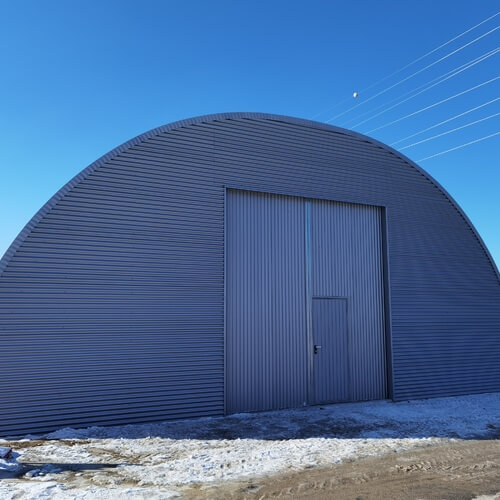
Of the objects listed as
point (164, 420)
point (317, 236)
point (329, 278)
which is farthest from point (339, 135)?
point (164, 420)

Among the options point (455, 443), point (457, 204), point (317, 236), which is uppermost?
point (457, 204)

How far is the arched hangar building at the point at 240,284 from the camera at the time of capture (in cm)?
954

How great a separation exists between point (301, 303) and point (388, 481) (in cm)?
591

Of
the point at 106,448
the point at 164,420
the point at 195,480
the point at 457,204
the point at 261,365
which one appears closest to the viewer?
the point at 195,480

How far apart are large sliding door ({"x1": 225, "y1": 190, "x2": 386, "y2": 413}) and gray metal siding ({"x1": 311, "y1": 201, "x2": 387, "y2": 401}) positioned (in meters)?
0.03

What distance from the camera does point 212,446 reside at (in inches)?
325

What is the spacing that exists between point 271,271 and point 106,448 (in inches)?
210

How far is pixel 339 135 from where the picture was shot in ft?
42.9

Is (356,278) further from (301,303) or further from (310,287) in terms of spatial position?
(301,303)

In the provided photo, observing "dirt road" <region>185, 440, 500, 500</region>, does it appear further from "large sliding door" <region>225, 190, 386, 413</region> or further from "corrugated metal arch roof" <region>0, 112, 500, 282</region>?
"corrugated metal arch roof" <region>0, 112, 500, 282</region>

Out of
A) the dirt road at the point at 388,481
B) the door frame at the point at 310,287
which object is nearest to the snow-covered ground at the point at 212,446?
the dirt road at the point at 388,481

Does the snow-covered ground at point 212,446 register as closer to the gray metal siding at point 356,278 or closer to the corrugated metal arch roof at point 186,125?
the gray metal siding at point 356,278

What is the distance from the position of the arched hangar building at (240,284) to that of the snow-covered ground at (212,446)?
2.47ft

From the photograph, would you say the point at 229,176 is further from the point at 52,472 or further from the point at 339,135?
the point at 52,472
